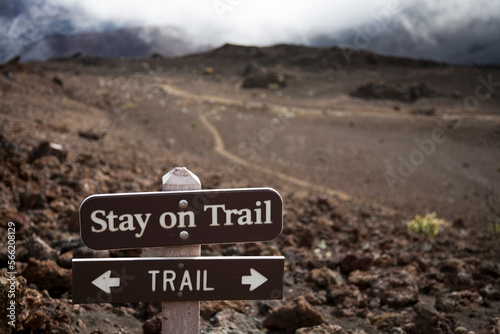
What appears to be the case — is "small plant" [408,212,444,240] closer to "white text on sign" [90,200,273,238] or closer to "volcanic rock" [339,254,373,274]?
"volcanic rock" [339,254,373,274]

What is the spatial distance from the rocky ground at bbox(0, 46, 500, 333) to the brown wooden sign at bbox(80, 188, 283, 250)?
759mm

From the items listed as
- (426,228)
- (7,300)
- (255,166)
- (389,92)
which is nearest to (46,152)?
(7,300)

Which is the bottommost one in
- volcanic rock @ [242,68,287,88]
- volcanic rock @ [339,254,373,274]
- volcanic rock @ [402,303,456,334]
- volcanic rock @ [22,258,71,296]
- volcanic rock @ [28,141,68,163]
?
volcanic rock @ [339,254,373,274]

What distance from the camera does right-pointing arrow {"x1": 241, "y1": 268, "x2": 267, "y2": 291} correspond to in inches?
96.3

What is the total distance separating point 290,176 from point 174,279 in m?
15.2

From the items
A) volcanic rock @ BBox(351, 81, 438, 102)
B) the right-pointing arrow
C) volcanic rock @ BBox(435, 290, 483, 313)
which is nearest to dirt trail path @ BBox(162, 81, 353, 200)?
volcanic rock @ BBox(435, 290, 483, 313)

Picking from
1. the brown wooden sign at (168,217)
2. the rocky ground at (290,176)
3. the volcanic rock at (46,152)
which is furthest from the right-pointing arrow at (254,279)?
the volcanic rock at (46,152)

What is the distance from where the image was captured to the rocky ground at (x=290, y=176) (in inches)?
146

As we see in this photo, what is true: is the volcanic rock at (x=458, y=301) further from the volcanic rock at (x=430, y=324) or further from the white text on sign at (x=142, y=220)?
the white text on sign at (x=142, y=220)

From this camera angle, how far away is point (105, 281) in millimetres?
2367

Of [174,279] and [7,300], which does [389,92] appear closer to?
[174,279]

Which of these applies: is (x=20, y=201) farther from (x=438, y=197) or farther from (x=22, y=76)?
(x=22, y=76)

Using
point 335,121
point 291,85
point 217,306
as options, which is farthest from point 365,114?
point 217,306

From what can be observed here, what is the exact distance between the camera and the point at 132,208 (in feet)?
7.68
